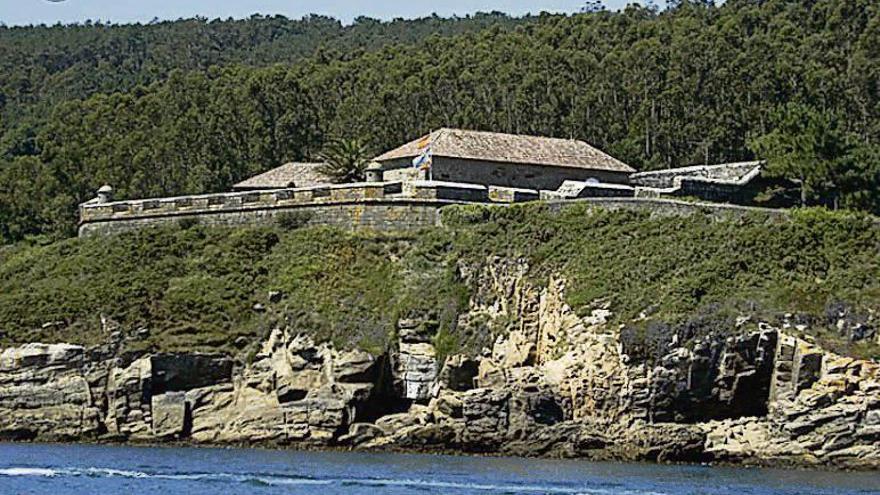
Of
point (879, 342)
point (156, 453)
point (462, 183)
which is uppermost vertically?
point (462, 183)

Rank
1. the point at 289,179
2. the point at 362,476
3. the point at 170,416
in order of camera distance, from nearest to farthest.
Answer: the point at 362,476, the point at 170,416, the point at 289,179

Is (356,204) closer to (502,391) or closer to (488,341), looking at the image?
(488,341)

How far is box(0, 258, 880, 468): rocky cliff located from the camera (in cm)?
4872

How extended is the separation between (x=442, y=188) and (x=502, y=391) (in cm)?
1172

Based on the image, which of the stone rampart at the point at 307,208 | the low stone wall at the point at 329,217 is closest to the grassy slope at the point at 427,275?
the low stone wall at the point at 329,217

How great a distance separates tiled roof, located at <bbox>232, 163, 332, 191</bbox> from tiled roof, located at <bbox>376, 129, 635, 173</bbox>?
3.36m

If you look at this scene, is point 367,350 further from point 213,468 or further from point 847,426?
point 847,426

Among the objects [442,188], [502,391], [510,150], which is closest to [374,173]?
[442,188]

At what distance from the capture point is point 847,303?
50.5 m

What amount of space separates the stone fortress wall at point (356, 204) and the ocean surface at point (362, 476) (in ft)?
43.2

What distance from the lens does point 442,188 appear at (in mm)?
61750

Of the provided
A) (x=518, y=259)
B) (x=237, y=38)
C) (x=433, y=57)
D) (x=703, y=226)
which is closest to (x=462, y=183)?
(x=518, y=259)

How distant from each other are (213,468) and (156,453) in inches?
229

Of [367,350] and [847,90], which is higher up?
[847,90]
